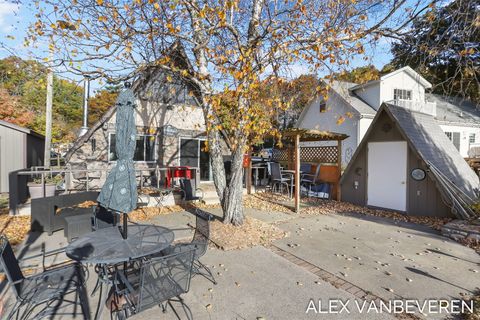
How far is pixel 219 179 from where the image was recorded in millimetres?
6070

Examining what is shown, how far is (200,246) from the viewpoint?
12.2ft

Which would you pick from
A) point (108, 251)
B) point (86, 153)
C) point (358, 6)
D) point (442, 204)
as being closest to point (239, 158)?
point (108, 251)

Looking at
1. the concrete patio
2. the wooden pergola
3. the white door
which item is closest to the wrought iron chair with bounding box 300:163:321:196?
the wooden pergola

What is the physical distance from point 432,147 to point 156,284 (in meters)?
8.77

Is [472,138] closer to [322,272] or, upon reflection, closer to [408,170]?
[408,170]

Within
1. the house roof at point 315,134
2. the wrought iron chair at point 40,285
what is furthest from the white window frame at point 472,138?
the wrought iron chair at point 40,285

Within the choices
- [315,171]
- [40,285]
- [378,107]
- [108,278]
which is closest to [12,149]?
[40,285]

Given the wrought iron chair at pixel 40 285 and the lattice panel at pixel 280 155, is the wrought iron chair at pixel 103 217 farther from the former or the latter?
the lattice panel at pixel 280 155

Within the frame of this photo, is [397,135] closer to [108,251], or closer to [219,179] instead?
[219,179]

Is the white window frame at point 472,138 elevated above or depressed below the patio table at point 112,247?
above

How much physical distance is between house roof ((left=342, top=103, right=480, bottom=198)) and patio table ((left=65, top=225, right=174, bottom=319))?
740 cm

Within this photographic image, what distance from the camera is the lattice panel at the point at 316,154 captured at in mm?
10278

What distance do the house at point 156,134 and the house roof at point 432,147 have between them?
7.01 meters

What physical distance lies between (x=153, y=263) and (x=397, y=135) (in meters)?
8.23
